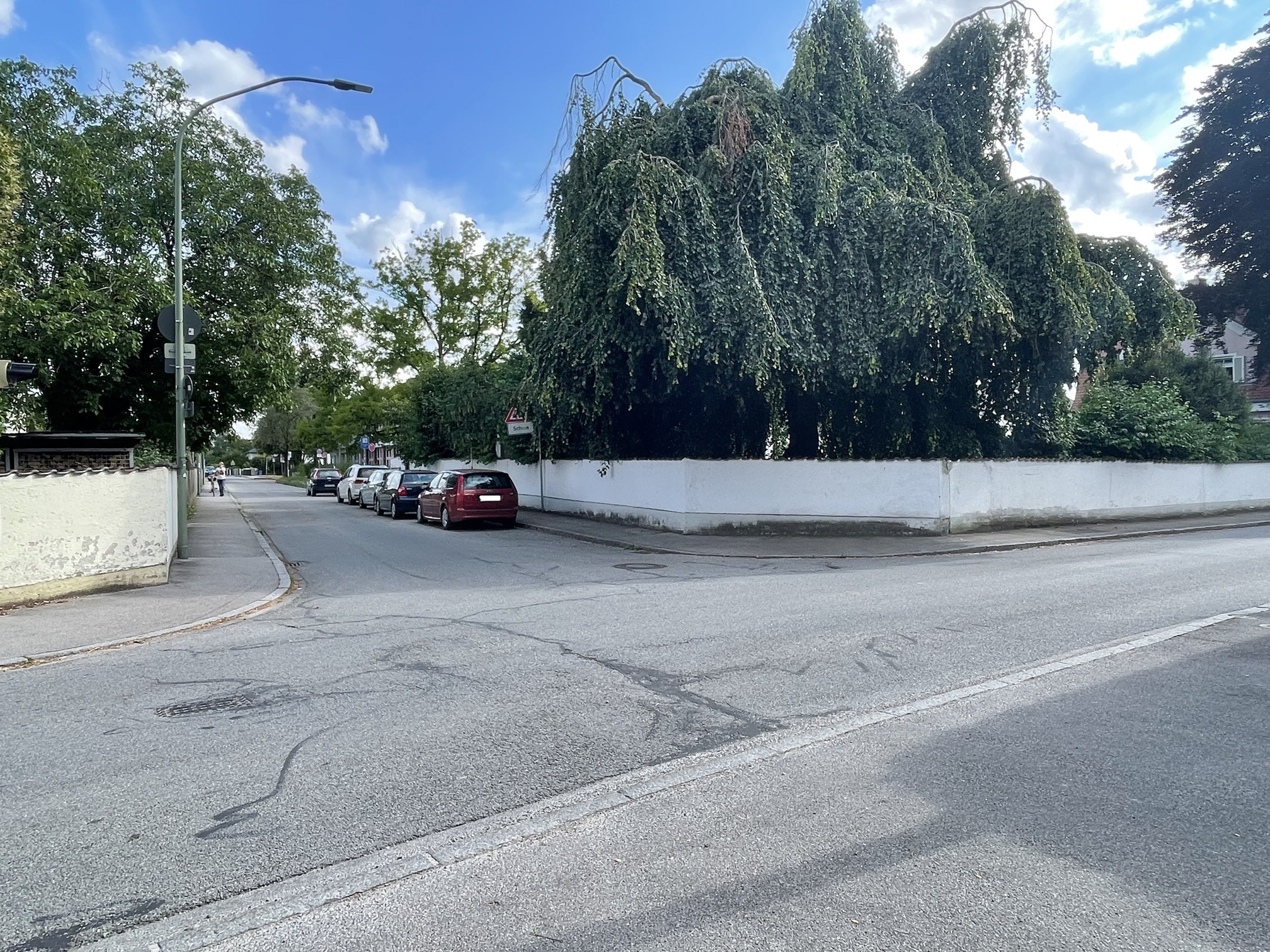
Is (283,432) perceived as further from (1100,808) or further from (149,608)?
(1100,808)

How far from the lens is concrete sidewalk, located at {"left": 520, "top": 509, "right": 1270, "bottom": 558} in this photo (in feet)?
48.8

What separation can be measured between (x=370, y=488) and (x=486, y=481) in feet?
39.0

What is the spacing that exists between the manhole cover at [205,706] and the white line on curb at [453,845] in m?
2.65

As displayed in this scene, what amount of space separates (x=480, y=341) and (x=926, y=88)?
29.1 metres

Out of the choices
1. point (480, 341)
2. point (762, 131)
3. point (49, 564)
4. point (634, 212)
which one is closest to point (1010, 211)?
point (762, 131)

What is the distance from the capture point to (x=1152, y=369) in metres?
28.3

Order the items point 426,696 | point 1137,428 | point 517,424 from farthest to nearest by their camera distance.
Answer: point 517,424 < point 1137,428 < point 426,696

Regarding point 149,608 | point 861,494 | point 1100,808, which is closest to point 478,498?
point 861,494

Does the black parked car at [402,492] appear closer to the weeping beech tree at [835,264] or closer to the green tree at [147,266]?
the green tree at [147,266]

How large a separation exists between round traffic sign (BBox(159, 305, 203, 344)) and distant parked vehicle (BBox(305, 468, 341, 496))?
1196 inches

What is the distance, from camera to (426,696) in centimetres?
559

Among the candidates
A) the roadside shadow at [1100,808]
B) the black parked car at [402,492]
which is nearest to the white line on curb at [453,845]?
the roadside shadow at [1100,808]

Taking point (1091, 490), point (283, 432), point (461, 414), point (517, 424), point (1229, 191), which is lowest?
point (1091, 490)

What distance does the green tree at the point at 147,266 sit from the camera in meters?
18.0
